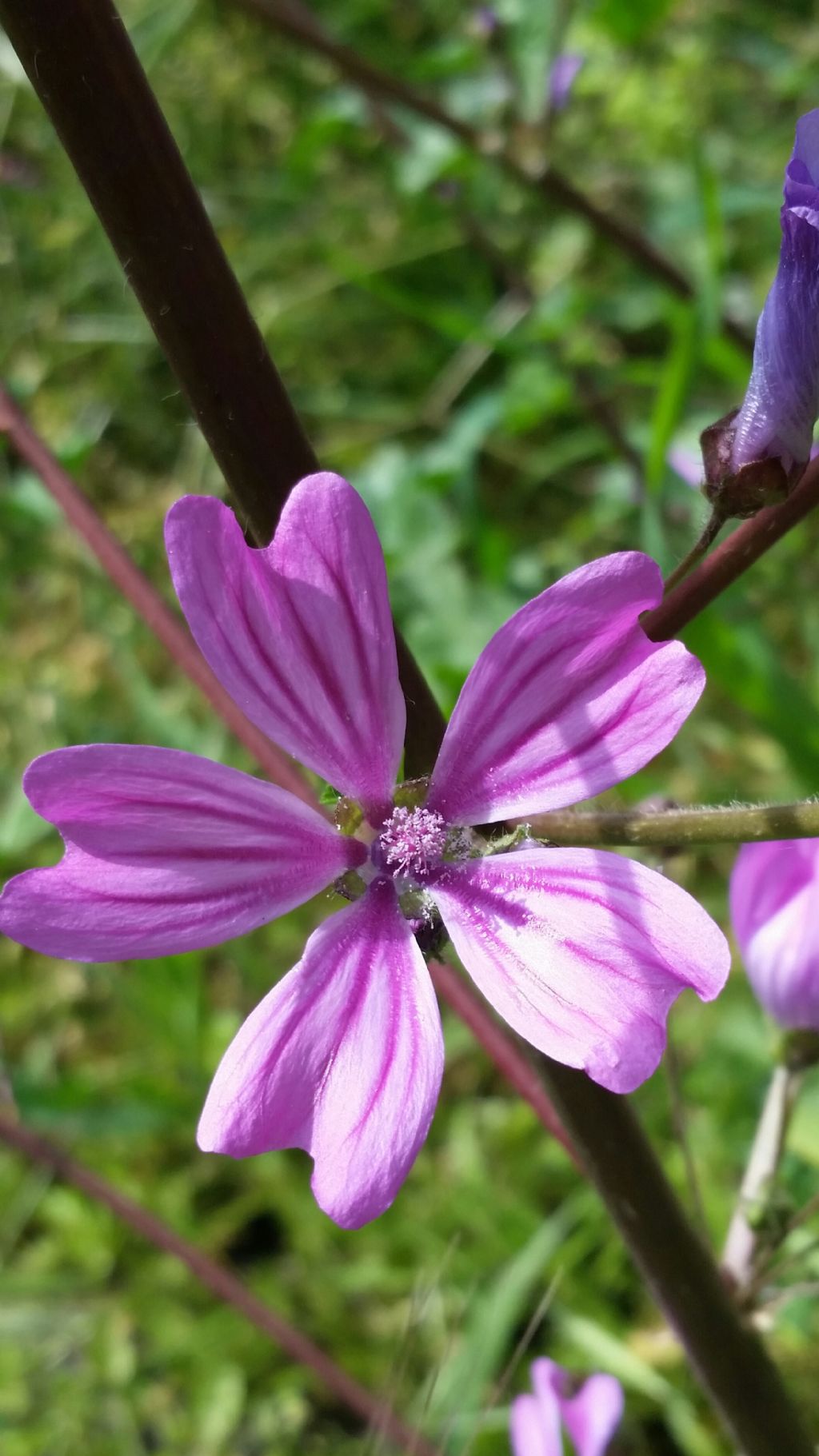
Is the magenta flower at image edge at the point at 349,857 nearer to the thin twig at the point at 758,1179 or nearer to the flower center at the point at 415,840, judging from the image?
the flower center at the point at 415,840

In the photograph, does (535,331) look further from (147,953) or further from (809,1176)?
(147,953)

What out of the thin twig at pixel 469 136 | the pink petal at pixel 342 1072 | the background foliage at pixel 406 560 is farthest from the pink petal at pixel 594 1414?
the thin twig at pixel 469 136

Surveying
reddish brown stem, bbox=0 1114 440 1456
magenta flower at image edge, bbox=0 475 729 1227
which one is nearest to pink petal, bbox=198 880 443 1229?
magenta flower at image edge, bbox=0 475 729 1227

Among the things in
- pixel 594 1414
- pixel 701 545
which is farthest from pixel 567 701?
pixel 594 1414

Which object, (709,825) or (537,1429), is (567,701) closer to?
(709,825)

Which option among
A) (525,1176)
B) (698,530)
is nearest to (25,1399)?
(525,1176)
